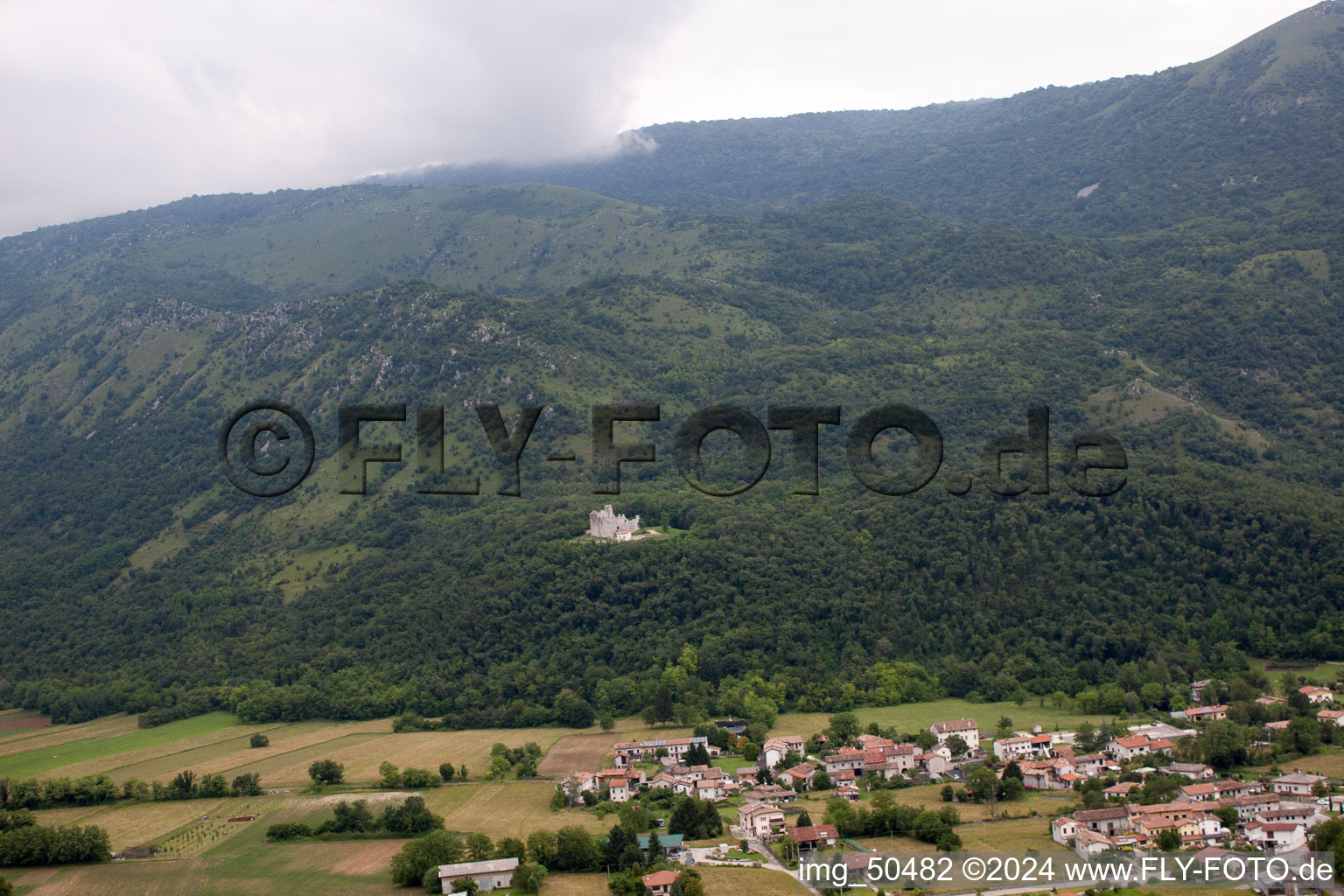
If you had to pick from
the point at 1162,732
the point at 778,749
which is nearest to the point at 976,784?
the point at 778,749

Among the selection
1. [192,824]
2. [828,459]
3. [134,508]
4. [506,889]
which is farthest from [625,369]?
[506,889]

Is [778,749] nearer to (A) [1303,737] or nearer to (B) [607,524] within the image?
(A) [1303,737]

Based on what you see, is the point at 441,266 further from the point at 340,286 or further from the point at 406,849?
the point at 406,849

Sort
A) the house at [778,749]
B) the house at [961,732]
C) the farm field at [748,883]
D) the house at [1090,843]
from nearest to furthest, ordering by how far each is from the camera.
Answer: the farm field at [748,883] < the house at [1090,843] < the house at [778,749] < the house at [961,732]

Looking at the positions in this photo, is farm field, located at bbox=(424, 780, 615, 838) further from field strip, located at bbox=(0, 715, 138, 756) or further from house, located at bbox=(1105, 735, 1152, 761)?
field strip, located at bbox=(0, 715, 138, 756)

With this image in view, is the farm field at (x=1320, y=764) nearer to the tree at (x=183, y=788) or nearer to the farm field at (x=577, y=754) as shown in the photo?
the farm field at (x=577, y=754)

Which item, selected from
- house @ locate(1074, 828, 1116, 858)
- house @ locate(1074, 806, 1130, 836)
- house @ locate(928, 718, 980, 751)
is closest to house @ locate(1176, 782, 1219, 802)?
house @ locate(1074, 806, 1130, 836)

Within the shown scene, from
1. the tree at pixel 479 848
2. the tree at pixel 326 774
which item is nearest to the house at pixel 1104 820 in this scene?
the tree at pixel 479 848
